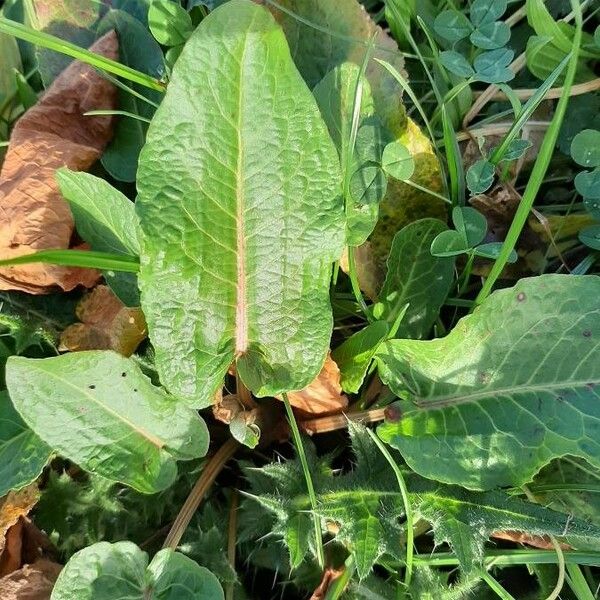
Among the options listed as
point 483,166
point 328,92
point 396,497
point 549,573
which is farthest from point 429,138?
point 549,573

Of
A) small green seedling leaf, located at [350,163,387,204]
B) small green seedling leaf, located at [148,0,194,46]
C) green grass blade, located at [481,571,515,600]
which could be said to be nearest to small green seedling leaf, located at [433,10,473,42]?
small green seedling leaf, located at [350,163,387,204]

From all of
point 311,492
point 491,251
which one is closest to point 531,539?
point 311,492

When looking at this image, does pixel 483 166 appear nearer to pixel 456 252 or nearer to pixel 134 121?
pixel 456 252

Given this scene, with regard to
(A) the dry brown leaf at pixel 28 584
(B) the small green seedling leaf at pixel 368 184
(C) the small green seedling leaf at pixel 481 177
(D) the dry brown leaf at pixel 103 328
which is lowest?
(A) the dry brown leaf at pixel 28 584

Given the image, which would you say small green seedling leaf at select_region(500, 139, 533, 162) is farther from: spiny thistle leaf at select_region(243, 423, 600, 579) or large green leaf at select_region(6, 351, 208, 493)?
large green leaf at select_region(6, 351, 208, 493)

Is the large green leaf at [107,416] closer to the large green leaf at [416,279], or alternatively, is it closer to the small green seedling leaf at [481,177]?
the large green leaf at [416,279]

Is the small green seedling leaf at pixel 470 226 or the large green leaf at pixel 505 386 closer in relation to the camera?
the large green leaf at pixel 505 386

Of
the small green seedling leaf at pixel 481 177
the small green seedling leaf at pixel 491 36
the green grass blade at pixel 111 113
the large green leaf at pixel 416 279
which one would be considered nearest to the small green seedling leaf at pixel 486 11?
the small green seedling leaf at pixel 491 36
